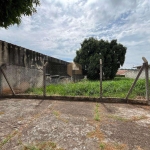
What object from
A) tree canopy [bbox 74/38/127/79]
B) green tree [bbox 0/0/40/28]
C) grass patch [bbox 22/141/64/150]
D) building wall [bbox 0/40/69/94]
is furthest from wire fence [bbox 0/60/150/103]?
tree canopy [bbox 74/38/127/79]

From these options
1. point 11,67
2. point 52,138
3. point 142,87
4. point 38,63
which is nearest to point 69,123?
point 52,138

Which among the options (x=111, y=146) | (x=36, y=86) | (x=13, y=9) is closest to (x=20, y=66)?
(x=36, y=86)

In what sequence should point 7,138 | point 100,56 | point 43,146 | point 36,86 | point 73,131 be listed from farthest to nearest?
point 100,56 → point 36,86 → point 73,131 → point 7,138 → point 43,146

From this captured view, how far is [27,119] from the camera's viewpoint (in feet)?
10.8

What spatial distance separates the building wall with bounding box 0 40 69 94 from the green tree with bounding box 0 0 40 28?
6.58ft

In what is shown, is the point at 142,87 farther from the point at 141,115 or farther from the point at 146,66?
the point at 141,115

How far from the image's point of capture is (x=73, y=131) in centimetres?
266

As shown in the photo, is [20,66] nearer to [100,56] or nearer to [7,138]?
[7,138]

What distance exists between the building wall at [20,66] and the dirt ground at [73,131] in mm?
3088

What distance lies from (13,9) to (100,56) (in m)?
14.8

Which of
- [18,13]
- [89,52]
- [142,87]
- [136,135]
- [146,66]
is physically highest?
[89,52]

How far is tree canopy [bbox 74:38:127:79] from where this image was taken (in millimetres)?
17906

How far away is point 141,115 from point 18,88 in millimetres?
5351

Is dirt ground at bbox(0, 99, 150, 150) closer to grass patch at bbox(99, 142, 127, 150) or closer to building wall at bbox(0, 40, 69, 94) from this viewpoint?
grass patch at bbox(99, 142, 127, 150)
